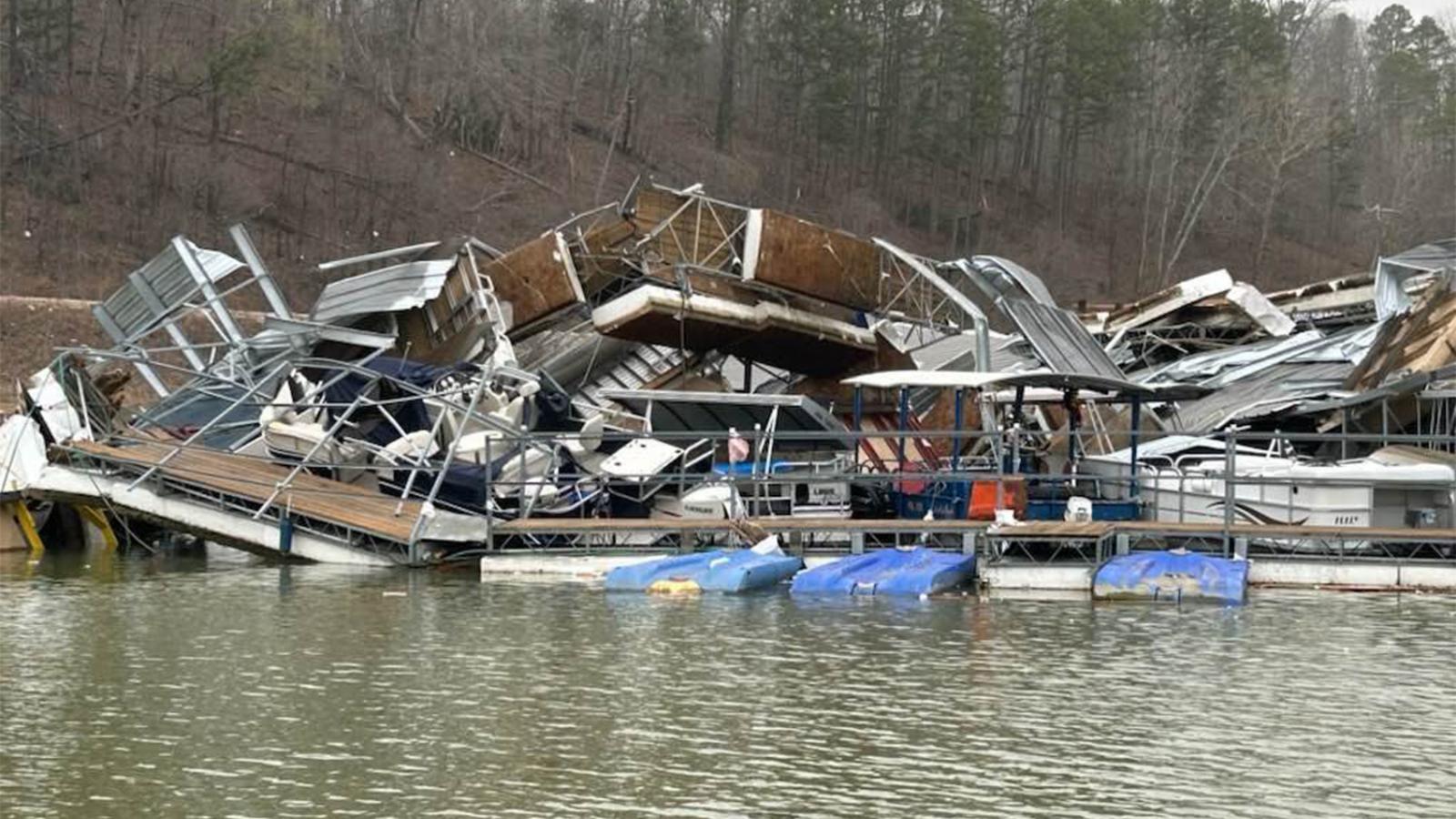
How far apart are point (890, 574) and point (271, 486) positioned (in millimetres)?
8753

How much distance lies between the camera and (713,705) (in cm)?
1602

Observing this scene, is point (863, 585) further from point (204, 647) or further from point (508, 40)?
point (508, 40)

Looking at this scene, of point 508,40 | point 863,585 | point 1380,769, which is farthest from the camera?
point 508,40

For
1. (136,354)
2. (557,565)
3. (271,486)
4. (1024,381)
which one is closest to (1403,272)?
(1024,381)

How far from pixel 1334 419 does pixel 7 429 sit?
1961 centimetres

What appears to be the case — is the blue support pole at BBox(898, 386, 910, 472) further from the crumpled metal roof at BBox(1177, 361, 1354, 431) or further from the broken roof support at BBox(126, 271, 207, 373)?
the broken roof support at BBox(126, 271, 207, 373)

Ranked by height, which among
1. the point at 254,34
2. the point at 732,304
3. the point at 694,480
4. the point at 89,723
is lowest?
the point at 89,723

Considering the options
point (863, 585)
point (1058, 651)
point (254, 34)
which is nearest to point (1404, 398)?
point (863, 585)

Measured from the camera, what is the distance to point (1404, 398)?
91.8 ft

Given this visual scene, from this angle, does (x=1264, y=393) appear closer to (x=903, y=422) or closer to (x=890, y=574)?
(x=903, y=422)

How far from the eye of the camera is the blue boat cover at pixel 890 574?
76.1 feet

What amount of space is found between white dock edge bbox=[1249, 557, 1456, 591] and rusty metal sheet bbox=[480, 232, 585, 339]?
42.1 feet

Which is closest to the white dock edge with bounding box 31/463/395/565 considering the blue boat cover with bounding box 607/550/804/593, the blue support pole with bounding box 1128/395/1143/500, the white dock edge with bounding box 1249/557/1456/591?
the blue boat cover with bounding box 607/550/804/593

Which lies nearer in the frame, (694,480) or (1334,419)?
(694,480)
